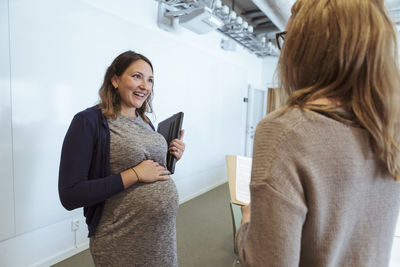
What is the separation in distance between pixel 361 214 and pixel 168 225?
907 millimetres

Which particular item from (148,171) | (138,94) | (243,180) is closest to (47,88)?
(138,94)

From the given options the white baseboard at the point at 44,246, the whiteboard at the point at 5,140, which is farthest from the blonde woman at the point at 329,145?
the white baseboard at the point at 44,246

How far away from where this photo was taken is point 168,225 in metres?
1.22

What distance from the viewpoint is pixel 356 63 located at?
502 mm

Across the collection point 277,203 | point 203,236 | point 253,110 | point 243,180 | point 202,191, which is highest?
point 253,110

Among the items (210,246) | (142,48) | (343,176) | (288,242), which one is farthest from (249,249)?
(142,48)

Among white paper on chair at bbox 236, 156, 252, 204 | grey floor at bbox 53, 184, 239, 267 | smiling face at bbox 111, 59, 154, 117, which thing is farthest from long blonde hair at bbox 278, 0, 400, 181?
grey floor at bbox 53, 184, 239, 267

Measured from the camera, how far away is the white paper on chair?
0.96 m

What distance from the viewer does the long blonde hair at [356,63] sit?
0.50 metres

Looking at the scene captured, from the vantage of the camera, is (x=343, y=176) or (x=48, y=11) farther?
(x=48, y=11)

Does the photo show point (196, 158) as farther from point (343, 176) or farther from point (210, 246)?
point (343, 176)

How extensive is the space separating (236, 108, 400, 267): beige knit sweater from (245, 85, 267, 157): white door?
202 inches

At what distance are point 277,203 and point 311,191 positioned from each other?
0.08 metres

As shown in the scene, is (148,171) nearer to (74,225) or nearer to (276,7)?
(74,225)
